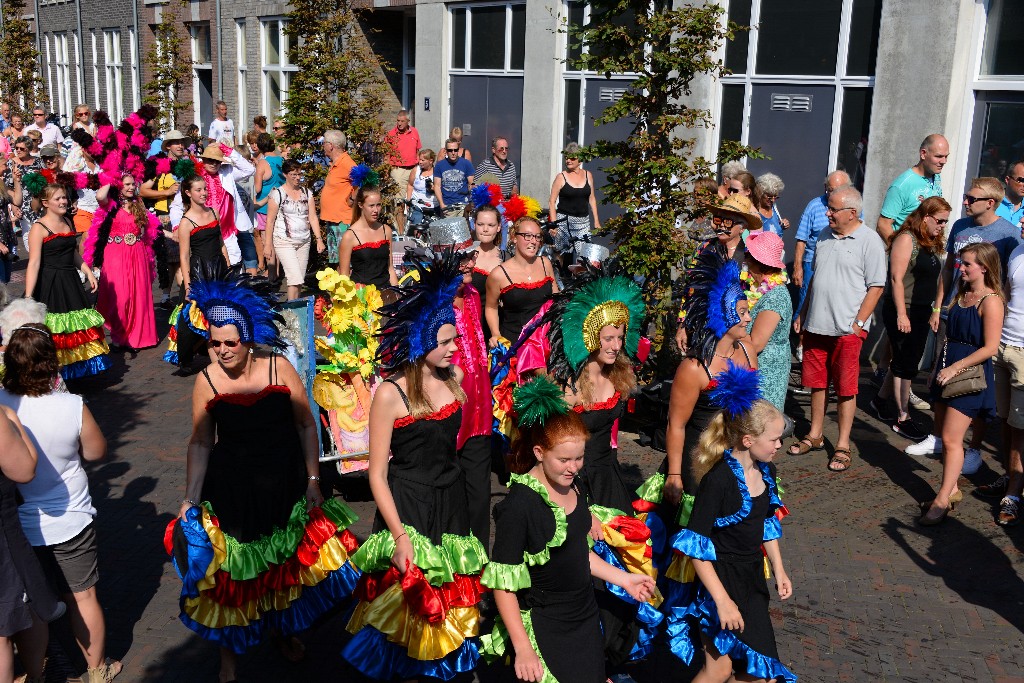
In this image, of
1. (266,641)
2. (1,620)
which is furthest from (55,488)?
(266,641)

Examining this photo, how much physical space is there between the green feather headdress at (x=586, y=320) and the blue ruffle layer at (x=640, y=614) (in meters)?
1.03

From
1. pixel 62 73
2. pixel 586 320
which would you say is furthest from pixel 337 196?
pixel 62 73

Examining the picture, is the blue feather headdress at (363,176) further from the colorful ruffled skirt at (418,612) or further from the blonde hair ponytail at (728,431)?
the blonde hair ponytail at (728,431)

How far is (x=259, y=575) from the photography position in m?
4.79

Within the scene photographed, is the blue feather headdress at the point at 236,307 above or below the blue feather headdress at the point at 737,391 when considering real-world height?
above

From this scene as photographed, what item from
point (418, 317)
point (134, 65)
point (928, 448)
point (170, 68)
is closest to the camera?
point (418, 317)

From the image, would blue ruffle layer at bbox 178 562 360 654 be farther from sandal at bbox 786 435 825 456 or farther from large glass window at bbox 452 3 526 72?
large glass window at bbox 452 3 526 72

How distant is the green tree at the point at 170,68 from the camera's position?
1091 inches

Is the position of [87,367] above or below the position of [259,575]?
below

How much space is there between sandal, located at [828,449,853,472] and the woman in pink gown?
7.33 meters

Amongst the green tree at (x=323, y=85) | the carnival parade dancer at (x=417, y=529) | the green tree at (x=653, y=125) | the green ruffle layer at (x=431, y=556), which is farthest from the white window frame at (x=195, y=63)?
the green ruffle layer at (x=431, y=556)

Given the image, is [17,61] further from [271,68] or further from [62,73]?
[271,68]

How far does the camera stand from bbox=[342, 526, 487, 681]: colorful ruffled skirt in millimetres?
4414

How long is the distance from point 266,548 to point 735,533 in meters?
2.21
